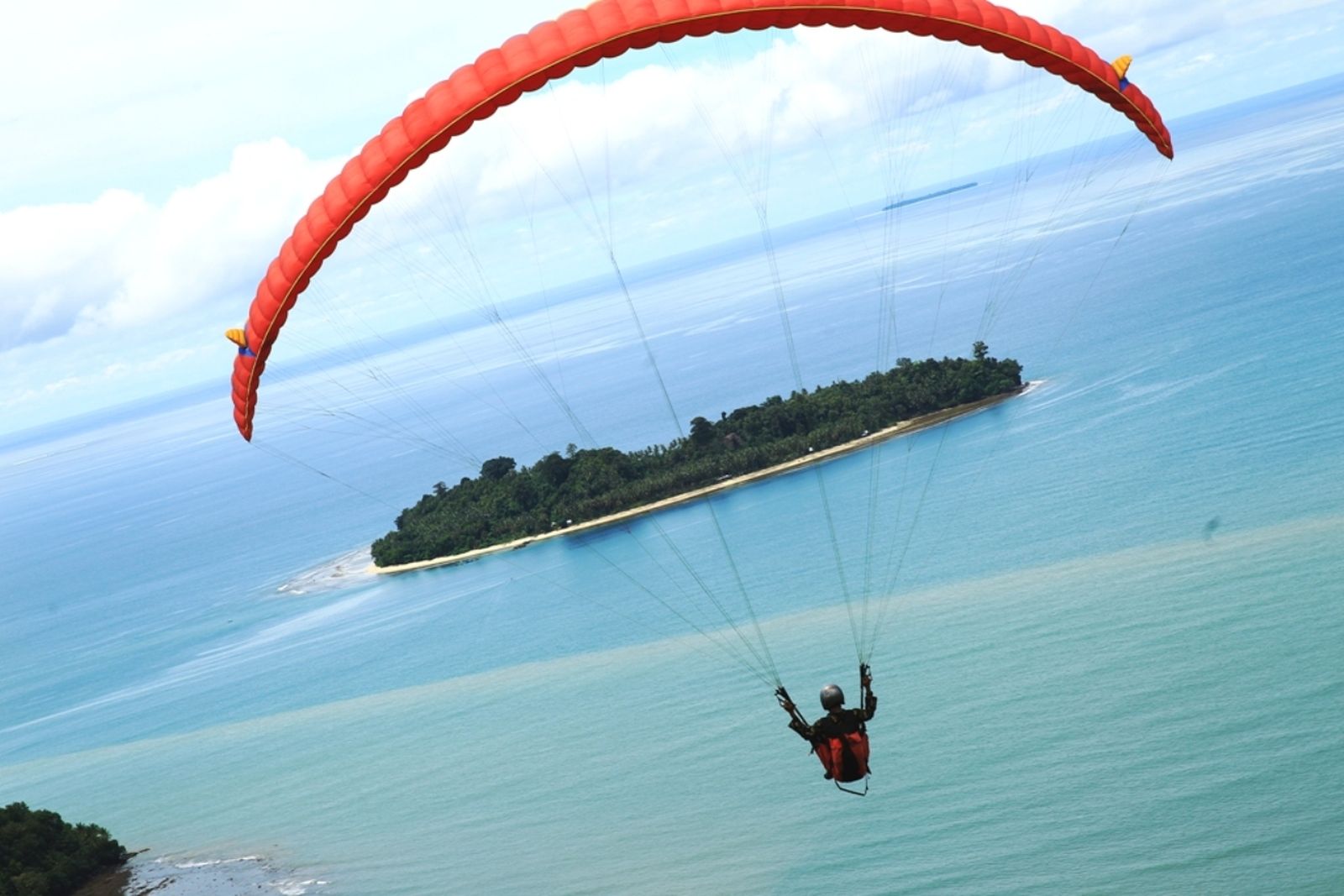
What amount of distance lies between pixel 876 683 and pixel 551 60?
19.8 m

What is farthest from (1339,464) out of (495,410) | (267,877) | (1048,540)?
(495,410)

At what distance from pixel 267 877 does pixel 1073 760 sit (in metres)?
16.3

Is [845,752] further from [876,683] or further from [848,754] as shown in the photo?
→ [876,683]

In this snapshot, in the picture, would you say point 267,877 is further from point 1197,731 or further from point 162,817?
point 1197,731

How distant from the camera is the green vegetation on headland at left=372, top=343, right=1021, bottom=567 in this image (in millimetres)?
54750

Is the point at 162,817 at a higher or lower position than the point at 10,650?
lower

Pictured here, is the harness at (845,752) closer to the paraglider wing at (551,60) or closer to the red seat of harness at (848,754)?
the red seat of harness at (848,754)

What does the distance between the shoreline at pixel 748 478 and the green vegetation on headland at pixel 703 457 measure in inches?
12.1

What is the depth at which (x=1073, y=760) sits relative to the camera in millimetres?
22078

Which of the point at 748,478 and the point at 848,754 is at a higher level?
the point at 748,478

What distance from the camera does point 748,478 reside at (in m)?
53.9

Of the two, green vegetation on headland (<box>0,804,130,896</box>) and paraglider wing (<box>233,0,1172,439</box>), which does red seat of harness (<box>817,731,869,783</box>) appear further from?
green vegetation on headland (<box>0,804,130,896</box>)

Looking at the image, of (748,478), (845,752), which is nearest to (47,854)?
(845,752)

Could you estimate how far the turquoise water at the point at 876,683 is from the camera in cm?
2106
